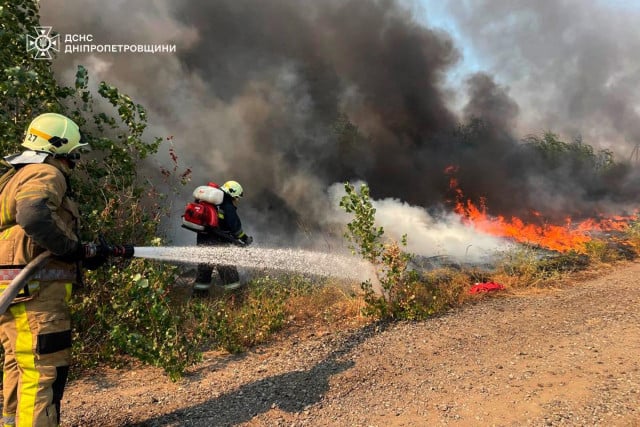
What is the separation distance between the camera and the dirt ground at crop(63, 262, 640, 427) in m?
2.77

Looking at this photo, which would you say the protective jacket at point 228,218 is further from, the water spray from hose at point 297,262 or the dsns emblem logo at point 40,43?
the dsns emblem logo at point 40,43

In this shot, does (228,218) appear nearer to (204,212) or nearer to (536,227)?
(204,212)

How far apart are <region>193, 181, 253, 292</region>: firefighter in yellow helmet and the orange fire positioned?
5.86 m

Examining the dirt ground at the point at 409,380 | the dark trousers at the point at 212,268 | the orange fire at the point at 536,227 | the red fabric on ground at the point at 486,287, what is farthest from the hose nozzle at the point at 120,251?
the orange fire at the point at 536,227

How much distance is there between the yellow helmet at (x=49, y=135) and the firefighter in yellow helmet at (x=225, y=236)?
3803 mm

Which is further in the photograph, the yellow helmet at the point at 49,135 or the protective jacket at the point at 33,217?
the yellow helmet at the point at 49,135

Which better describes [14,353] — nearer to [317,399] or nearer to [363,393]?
[317,399]

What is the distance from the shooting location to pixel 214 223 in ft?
19.9

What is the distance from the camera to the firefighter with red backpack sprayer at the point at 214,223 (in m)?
6.07

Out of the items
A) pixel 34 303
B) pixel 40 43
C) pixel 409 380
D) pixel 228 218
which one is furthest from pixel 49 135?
pixel 228 218

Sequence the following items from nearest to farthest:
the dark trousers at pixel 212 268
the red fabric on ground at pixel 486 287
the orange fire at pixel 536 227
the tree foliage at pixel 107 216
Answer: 1. the tree foliage at pixel 107 216
2. the red fabric on ground at pixel 486 287
3. the dark trousers at pixel 212 268
4. the orange fire at pixel 536 227

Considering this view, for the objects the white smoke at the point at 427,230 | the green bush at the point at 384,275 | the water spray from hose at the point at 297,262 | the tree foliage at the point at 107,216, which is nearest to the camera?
the tree foliage at the point at 107,216

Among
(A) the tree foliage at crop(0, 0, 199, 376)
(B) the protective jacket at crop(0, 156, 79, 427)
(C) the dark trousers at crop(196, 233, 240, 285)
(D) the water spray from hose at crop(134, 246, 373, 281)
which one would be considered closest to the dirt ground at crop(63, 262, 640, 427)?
(A) the tree foliage at crop(0, 0, 199, 376)

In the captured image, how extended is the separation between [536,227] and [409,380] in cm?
828
